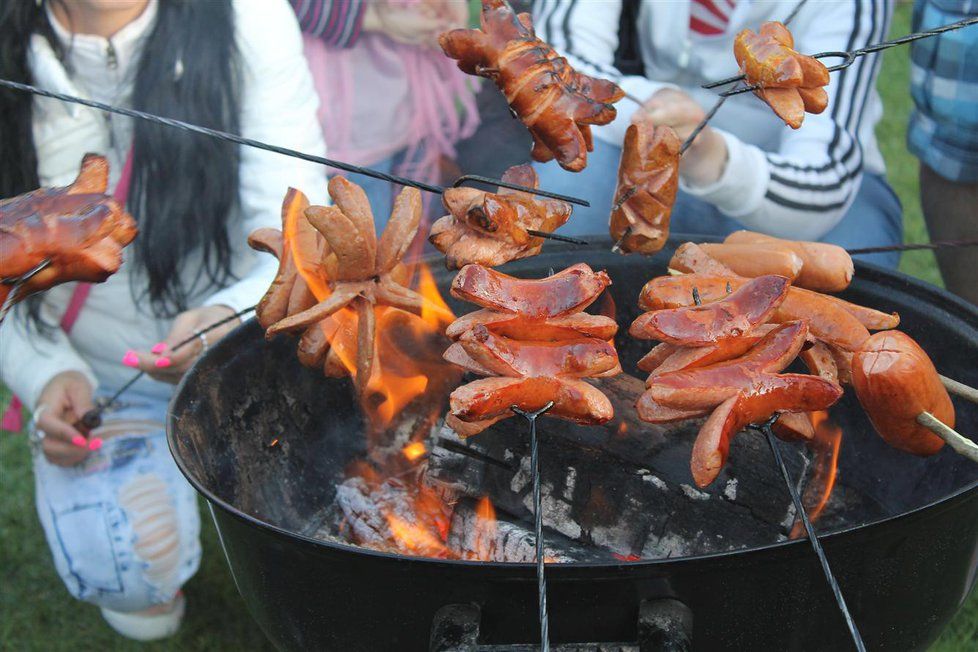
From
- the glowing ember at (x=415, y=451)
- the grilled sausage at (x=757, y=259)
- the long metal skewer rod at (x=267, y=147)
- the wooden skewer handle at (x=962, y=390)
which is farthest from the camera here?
the glowing ember at (x=415, y=451)

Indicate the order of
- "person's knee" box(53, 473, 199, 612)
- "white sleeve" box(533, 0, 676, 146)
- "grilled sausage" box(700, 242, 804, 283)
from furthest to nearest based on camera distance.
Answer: "white sleeve" box(533, 0, 676, 146)
"person's knee" box(53, 473, 199, 612)
"grilled sausage" box(700, 242, 804, 283)

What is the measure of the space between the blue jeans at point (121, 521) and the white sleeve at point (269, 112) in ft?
2.48

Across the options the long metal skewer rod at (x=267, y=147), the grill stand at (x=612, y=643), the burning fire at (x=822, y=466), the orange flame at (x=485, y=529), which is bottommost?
the orange flame at (x=485, y=529)

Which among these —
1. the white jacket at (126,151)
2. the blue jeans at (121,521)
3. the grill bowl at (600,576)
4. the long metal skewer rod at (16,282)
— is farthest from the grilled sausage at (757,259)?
the blue jeans at (121,521)

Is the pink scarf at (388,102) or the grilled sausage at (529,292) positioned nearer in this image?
the grilled sausage at (529,292)

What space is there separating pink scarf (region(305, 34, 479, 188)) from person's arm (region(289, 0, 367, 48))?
4 centimetres

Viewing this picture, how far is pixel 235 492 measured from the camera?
78.3 inches

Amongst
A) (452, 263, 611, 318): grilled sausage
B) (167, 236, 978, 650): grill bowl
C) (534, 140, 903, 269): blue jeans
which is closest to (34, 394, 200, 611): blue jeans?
(167, 236, 978, 650): grill bowl

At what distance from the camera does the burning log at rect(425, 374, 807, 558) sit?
1.82 m

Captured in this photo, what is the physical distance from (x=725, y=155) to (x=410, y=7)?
1.51 metres

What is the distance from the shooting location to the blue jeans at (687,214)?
3.52m

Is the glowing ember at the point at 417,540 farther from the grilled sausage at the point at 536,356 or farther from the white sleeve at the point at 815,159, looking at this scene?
the white sleeve at the point at 815,159

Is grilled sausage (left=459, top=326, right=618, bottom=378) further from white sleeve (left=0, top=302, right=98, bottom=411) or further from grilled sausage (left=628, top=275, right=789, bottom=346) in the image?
white sleeve (left=0, top=302, right=98, bottom=411)

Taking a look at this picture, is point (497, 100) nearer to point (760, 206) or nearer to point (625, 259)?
point (760, 206)
